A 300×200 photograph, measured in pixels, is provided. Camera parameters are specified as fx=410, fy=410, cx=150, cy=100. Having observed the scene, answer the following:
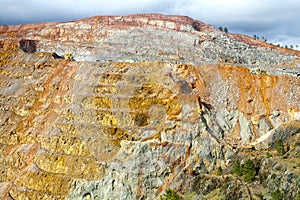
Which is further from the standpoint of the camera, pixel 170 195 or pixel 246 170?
pixel 170 195

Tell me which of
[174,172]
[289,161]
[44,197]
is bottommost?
[44,197]

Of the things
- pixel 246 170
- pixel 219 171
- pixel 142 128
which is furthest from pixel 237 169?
pixel 142 128

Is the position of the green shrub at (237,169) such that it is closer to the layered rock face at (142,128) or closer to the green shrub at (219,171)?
the layered rock face at (142,128)

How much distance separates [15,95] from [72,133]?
10953 millimetres

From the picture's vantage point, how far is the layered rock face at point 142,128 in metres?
36.7

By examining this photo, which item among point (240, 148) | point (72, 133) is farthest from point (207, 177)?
point (72, 133)

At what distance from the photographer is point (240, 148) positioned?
3794 cm

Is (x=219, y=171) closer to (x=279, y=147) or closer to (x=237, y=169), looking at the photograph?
(x=237, y=169)

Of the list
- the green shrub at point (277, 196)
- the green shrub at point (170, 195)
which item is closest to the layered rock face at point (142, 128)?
the green shrub at point (170, 195)

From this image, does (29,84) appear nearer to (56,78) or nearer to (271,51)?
(56,78)

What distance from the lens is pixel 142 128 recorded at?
1540 inches

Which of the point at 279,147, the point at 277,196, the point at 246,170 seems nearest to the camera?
the point at 277,196

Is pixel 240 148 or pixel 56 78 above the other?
pixel 56 78

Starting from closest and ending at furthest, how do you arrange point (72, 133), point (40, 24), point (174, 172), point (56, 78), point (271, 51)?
point (174, 172)
point (72, 133)
point (56, 78)
point (271, 51)
point (40, 24)
